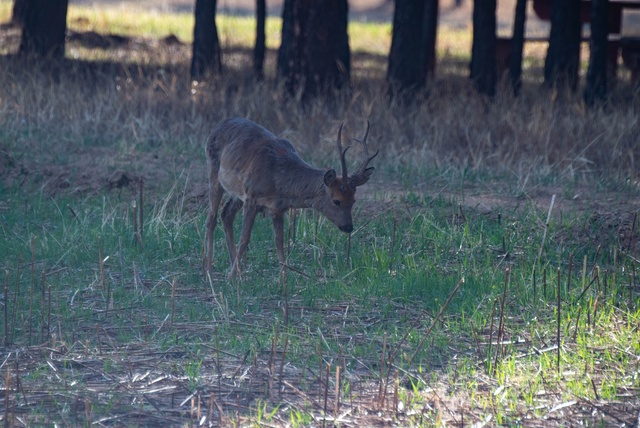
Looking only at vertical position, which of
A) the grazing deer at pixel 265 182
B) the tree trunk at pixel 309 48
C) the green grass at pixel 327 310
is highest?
the tree trunk at pixel 309 48

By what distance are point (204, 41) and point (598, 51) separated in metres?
6.96

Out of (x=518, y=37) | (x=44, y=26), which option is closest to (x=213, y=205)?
(x=44, y=26)

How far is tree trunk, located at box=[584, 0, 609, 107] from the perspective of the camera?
52.2ft

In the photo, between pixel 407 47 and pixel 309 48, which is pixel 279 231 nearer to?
pixel 309 48

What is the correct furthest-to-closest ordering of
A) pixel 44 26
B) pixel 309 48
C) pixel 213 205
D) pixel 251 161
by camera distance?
pixel 44 26 → pixel 309 48 → pixel 213 205 → pixel 251 161

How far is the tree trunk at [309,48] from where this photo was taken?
589 inches

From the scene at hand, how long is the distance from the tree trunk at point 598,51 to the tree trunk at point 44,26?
30.4 ft

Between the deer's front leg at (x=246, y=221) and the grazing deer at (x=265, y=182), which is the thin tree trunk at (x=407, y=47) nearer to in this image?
the grazing deer at (x=265, y=182)

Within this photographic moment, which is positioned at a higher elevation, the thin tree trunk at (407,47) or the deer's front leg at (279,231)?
the thin tree trunk at (407,47)

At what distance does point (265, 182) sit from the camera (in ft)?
24.8

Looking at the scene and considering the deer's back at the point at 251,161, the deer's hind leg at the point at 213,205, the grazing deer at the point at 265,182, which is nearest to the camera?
the grazing deer at the point at 265,182

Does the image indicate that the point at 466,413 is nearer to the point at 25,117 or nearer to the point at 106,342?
the point at 106,342

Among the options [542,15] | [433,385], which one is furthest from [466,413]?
[542,15]

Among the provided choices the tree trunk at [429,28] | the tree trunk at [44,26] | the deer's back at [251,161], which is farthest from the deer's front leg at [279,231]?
the tree trunk at [429,28]
